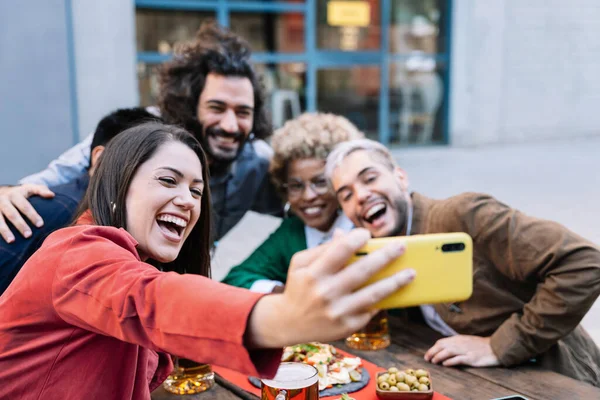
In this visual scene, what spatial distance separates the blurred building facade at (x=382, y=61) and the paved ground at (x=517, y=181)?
69cm

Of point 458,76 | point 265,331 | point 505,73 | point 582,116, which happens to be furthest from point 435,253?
point 582,116

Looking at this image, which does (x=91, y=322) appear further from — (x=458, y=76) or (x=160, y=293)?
(x=458, y=76)

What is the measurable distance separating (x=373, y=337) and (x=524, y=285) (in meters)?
0.58

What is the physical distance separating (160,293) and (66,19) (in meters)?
5.13

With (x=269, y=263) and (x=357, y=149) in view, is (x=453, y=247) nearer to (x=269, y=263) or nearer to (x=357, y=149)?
(x=357, y=149)

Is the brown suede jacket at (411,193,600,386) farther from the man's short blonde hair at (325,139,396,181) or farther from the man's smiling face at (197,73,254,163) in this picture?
the man's smiling face at (197,73,254,163)

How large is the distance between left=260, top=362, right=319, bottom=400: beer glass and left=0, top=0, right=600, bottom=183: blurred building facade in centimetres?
442

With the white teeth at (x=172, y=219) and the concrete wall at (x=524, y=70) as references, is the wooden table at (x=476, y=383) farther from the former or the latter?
the concrete wall at (x=524, y=70)

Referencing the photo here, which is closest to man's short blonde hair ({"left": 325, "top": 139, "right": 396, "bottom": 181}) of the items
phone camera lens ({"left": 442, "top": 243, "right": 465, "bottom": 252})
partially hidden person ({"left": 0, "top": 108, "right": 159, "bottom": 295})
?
partially hidden person ({"left": 0, "top": 108, "right": 159, "bottom": 295})

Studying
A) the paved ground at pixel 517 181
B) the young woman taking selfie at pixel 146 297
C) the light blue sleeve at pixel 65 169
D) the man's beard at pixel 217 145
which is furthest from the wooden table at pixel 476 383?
the paved ground at pixel 517 181

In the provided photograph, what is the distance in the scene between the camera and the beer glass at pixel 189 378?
76.3 inches

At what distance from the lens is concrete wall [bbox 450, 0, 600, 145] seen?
11219 millimetres

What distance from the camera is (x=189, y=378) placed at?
77.2 inches

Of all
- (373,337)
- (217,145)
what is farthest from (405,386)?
(217,145)
